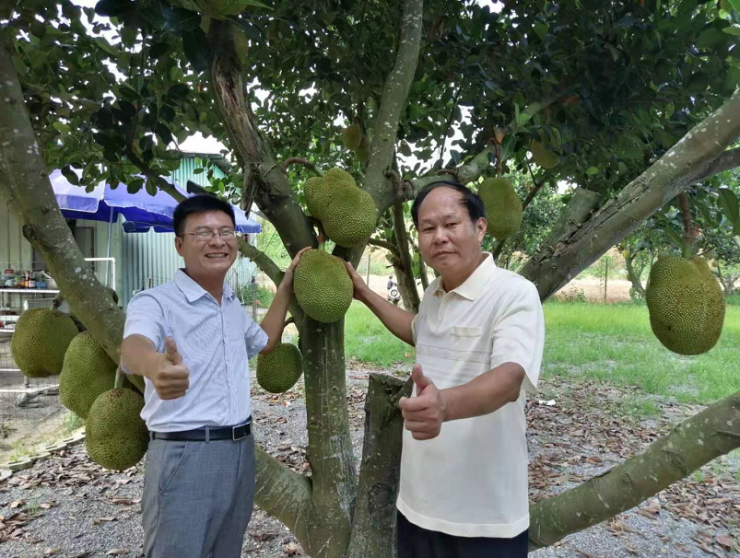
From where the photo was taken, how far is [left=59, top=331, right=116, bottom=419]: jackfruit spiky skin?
1388 mm

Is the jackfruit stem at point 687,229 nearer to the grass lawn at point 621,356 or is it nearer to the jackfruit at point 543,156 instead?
the jackfruit at point 543,156

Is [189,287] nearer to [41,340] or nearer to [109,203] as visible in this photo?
[41,340]

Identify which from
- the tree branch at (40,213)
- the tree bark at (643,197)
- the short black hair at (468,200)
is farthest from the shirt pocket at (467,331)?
the tree branch at (40,213)

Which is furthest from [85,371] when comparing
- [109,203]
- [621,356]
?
[621,356]

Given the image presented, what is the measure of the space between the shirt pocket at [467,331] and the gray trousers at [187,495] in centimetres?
56

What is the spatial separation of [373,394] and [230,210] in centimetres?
59

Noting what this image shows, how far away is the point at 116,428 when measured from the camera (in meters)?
1.26

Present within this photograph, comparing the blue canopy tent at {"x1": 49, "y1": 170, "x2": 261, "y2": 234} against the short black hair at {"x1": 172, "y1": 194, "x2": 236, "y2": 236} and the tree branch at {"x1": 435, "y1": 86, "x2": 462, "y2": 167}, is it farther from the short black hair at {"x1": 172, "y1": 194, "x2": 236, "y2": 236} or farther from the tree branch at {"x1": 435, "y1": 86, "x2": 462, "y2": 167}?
the short black hair at {"x1": 172, "y1": 194, "x2": 236, "y2": 236}

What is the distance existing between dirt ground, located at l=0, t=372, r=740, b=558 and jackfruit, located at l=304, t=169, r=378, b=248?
1513 mm

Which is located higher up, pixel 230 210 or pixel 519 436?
pixel 230 210

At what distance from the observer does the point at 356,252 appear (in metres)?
1.58

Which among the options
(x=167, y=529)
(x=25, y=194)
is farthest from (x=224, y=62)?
(x=167, y=529)

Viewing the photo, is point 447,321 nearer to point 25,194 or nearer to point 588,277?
point 25,194

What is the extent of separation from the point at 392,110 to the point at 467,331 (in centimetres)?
76
